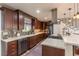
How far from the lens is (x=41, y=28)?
3164 mm

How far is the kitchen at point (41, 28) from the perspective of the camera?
2.47 m

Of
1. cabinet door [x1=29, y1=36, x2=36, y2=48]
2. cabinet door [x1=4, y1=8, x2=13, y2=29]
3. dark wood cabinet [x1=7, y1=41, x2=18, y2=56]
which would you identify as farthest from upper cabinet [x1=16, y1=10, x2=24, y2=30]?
dark wood cabinet [x1=7, y1=41, x2=18, y2=56]

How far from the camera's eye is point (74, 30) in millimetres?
2551

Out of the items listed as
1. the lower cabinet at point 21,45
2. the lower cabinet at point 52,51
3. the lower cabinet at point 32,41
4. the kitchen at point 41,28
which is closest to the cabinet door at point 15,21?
the kitchen at point 41,28

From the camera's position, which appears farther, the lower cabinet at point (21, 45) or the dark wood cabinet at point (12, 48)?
the lower cabinet at point (21, 45)

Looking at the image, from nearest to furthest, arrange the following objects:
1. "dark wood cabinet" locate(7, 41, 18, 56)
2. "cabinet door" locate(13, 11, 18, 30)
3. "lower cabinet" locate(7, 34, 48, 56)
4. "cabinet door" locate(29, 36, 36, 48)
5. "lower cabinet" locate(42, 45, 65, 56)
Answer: "lower cabinet" locate(42, 45, 65, 56) → "dark wood cabinet" locate(7, 41, 18, 56) → "lower cabinet" locate(7, 34, 48, 56) → "cabinet door" locate(13, 11, 18, 30) → "cabinet door" locate(29, 36, 36, 48)

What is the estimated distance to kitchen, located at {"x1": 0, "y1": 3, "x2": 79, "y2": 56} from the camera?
2467 millimetres

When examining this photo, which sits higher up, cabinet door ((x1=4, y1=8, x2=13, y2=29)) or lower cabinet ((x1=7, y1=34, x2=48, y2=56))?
cabinet door ((x1=4, y1=8, x2=13, y2=29))

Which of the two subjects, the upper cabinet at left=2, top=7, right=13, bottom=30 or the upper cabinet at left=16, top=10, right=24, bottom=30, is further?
the upper cabinet at left=16, top=10, right=24, bottom=30

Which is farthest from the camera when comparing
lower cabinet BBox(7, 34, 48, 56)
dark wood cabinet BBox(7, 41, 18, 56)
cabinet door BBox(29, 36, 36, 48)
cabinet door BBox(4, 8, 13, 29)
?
cabinet door BBox(29, 36, 36, 48)

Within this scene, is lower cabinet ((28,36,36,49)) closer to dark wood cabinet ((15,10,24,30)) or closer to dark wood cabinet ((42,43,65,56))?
dark wood cabinet ((15,10,24,30))

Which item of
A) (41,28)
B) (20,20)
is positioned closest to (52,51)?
(41,28)

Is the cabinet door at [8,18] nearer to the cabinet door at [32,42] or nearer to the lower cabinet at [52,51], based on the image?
the cabinet door at [32,42]

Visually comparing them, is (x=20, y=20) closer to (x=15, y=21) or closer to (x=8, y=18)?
(x=15, y=21)
